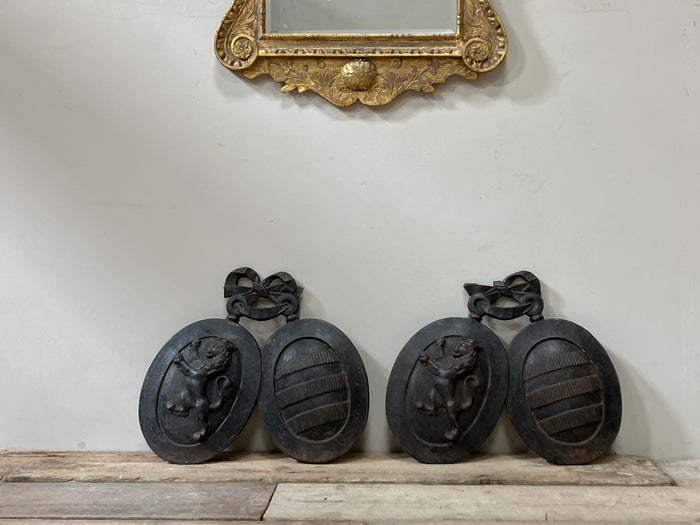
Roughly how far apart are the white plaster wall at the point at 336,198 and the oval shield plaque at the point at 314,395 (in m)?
0.08

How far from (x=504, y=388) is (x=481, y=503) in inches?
11.0

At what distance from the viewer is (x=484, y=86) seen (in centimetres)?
135

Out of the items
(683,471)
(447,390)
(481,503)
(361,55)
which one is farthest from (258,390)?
(683,471)

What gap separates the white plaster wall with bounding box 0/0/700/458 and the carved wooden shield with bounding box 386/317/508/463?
6 cm

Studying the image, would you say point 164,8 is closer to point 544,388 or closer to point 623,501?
point 544,388

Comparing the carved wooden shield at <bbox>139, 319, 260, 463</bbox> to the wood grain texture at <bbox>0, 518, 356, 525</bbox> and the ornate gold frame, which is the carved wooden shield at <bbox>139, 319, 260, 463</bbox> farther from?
the ornate gold frame

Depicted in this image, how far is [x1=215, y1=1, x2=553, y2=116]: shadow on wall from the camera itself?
1335 millimetres

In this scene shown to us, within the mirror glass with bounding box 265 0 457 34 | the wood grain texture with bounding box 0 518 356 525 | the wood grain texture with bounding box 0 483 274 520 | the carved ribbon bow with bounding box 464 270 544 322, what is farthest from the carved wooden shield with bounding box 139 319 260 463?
the mirror glass with bounding box 265 0 457 34

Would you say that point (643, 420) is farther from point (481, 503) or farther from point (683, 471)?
point (481, 503)

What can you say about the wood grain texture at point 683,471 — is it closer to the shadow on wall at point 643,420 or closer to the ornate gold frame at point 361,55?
the shadow on wall at point 643,420

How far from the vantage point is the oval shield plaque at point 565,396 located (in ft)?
4.14

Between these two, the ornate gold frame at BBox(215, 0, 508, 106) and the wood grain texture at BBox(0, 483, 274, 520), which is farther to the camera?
the ornate gold frame at BBox(215, 0, 508, 106)

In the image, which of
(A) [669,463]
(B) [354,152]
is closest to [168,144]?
(B) [354,152]

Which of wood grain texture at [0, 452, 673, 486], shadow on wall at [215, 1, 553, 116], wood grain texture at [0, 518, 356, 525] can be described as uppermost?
shadow on wall at [215, 1, 553, 116]
